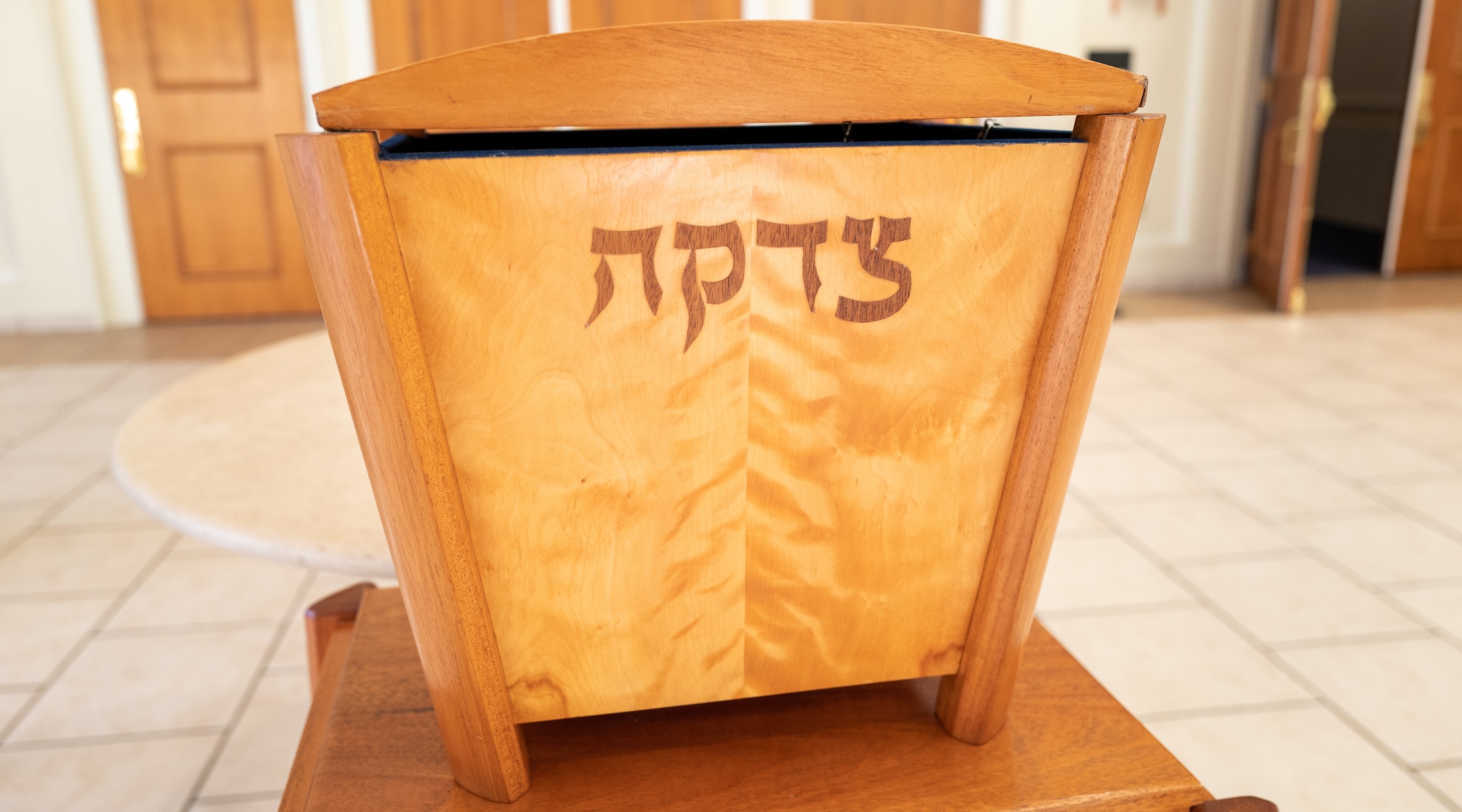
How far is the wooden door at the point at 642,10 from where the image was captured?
4.62 m

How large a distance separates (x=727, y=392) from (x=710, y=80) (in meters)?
0.17

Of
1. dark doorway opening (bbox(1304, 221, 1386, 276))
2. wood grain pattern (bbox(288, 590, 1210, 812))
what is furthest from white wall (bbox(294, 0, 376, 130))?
dark doorway opening (bbox(1304, 221, 1386, 276))

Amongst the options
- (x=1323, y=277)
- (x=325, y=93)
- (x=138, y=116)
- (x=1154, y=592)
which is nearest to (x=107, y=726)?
(x=325, y=93)

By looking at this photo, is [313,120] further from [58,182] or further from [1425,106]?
[1425,106]

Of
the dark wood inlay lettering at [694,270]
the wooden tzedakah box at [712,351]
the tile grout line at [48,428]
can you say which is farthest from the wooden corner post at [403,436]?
the tile grout line at [48,428]

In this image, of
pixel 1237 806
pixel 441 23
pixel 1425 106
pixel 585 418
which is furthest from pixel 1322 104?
pixel 585 418

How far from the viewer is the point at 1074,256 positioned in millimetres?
544

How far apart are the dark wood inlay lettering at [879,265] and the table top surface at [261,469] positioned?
561 millimetres

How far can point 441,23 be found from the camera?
454cm

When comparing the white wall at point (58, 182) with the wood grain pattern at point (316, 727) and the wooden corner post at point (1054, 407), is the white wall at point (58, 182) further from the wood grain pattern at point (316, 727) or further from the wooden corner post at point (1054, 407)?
the wooden corner post at point (1054, 407)

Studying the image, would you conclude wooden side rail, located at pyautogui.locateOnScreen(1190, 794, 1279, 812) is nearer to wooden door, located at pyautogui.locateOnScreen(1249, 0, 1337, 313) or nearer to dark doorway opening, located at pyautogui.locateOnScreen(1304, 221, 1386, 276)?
wooden door, located at pyautogui.locateOnScreen(1249, 0, 1337, 313)

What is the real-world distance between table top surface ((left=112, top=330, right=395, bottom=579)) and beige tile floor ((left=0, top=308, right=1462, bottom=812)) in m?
0.75

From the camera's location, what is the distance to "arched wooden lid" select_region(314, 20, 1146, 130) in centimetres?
44

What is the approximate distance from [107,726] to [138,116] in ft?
12.2
